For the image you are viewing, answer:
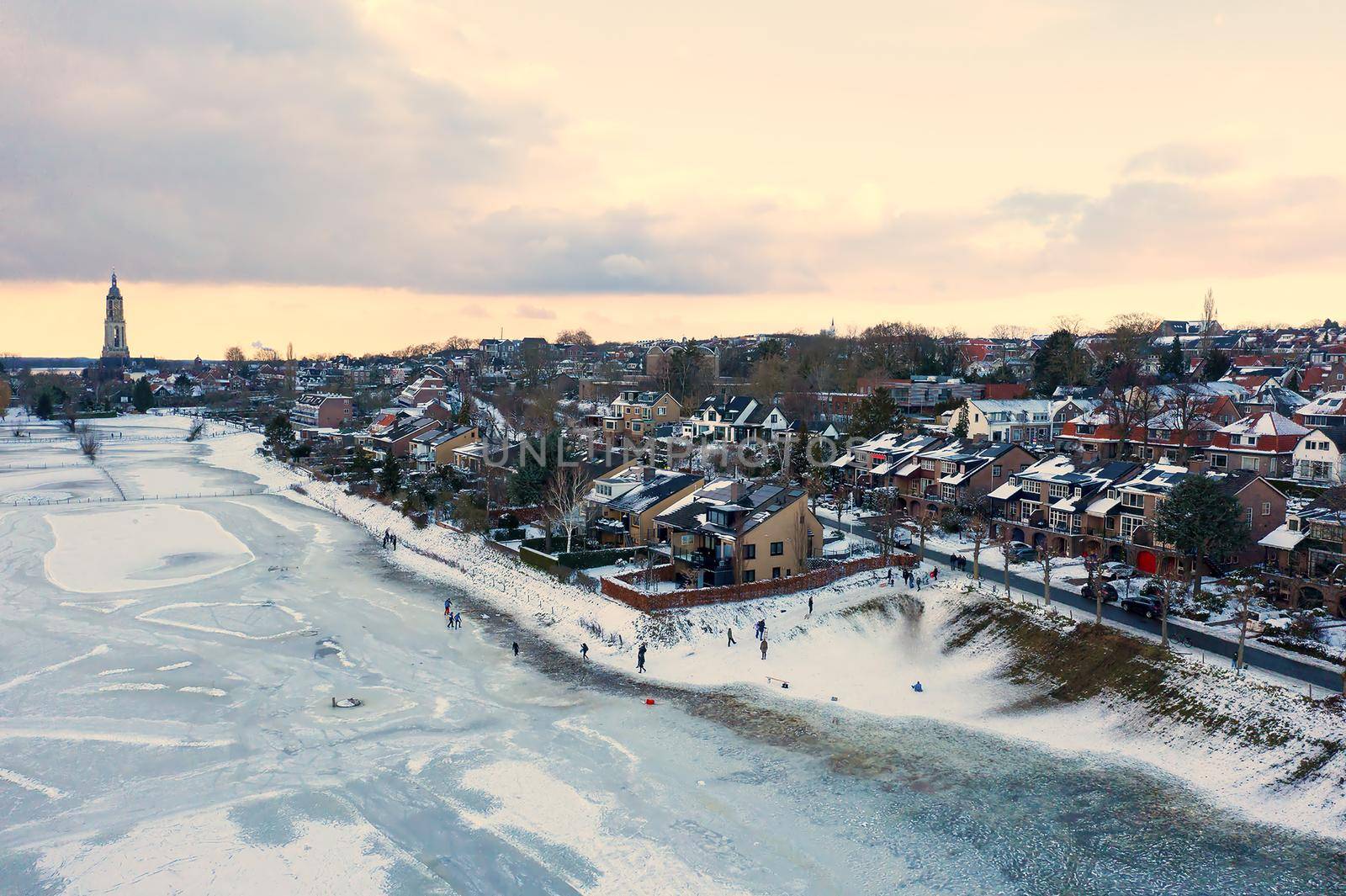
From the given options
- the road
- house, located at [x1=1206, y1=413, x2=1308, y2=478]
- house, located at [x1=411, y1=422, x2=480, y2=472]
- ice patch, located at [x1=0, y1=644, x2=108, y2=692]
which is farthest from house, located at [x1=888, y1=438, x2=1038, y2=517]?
ice patch, located at [x1=0, y1=644, x2=108, y2=692]

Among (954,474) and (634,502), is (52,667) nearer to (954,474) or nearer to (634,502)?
(634,502)

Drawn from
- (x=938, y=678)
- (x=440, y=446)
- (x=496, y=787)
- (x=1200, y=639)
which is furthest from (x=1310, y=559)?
(x=440, y=446)

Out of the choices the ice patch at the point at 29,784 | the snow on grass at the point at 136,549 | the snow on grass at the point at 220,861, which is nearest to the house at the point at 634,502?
the snow on grass at the point at 136,549

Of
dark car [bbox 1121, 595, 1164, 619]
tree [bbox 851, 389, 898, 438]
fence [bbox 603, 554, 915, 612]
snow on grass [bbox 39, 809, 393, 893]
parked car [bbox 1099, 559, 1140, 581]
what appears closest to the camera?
snow on grass [bbox 39, 809, 393, 893]

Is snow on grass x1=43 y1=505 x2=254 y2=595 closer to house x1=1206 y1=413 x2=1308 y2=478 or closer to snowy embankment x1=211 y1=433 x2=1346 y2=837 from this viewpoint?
snowy embankment x1=211 y1=433 x2=1346 y2=837

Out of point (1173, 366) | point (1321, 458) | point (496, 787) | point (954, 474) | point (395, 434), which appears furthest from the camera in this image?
point (395, 434)

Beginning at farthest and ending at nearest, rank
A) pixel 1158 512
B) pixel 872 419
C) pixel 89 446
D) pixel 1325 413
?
pixel 89 446
pixel 872 419
pixel 1325 413
pixel 1158 512

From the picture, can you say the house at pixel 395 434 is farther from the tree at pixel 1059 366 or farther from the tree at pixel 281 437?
the tree at pixel 1059 366
